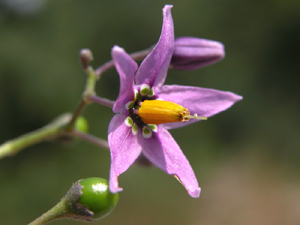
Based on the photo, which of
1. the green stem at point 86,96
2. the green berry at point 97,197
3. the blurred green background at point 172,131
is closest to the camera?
the green berry at point 97,197

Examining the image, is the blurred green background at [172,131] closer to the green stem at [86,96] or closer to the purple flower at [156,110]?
the green stem at [86,96]

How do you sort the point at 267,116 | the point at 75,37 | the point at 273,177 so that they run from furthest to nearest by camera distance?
the point at 267,116, the point at 273,177, the point at 75,37

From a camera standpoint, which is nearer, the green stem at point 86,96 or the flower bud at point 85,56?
the green stem at point 86,96

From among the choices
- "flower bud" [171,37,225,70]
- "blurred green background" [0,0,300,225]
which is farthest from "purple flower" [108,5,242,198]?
"blurred green background" [0,0,300,225]

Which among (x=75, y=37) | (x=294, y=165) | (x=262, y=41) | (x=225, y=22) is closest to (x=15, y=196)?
(x=75, y=37)

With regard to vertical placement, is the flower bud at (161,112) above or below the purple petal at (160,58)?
below

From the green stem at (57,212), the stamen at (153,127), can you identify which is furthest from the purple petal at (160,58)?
the green stem at (57,212)

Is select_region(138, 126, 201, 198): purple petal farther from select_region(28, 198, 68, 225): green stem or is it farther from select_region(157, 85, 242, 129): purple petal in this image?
select_region(28, 198, 68, 225): green stem

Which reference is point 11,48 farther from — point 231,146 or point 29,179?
point 231,146
